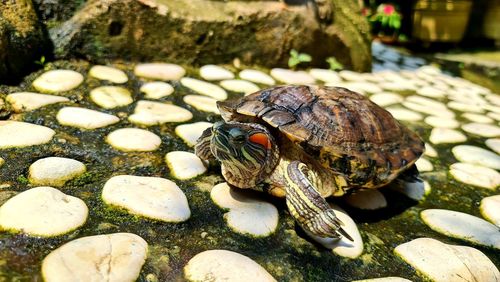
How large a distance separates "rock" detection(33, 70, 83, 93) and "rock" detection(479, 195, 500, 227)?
7.74 feet

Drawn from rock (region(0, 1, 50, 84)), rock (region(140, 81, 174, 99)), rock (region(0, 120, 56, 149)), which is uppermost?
rock (region(0, 1, 50, 84))

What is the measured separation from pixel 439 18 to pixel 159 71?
5569 mm

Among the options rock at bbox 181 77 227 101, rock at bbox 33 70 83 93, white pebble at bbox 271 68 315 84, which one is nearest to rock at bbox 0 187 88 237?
rock at bbox 33 70 83 93

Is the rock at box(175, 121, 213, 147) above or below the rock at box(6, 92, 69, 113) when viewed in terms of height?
below

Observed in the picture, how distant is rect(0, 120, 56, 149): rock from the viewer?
5.90 ft

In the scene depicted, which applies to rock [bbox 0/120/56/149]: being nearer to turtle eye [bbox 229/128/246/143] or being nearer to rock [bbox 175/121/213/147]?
rock [bbox 175/121/213/147]

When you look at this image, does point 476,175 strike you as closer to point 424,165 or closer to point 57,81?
point 424,165

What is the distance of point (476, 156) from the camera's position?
245 centimetres

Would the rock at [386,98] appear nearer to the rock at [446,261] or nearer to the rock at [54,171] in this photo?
the rock at [446,261]

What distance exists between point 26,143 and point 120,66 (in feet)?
4.09

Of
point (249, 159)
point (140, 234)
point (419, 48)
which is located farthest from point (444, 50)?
point (140, 234)

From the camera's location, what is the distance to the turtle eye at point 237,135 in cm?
153

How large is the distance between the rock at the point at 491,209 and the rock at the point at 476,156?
417 millimetres

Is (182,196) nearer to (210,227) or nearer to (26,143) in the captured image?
(210,227)
